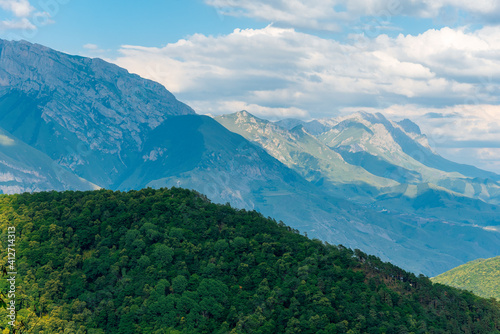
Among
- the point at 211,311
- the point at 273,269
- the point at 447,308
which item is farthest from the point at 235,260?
the point at 447,308

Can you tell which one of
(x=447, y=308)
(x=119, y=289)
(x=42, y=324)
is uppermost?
(x=447, y=308)

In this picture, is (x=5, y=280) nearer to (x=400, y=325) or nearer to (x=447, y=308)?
(x=400, y=325)

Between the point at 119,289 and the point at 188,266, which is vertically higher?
the point at 188,266

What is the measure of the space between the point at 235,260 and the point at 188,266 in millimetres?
17401

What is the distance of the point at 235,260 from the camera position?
648 ft

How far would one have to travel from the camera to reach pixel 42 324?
171 metres

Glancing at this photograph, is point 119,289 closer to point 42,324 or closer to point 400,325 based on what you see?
point 42,324

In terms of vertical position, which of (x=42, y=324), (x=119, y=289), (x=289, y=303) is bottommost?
(x=42, y=324)

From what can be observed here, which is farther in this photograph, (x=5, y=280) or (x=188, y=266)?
(x=188, y=266)

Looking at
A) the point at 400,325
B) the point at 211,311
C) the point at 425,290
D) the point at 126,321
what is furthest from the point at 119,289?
the point at 425,290

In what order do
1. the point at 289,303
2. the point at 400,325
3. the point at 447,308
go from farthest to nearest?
the point at 447,308
the point at 289,303
the point at 400,325

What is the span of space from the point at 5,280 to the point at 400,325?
5207 inches

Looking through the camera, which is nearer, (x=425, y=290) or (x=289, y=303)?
(x=289, y=303)

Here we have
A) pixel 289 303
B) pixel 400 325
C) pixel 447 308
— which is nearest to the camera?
pixel 400 325
